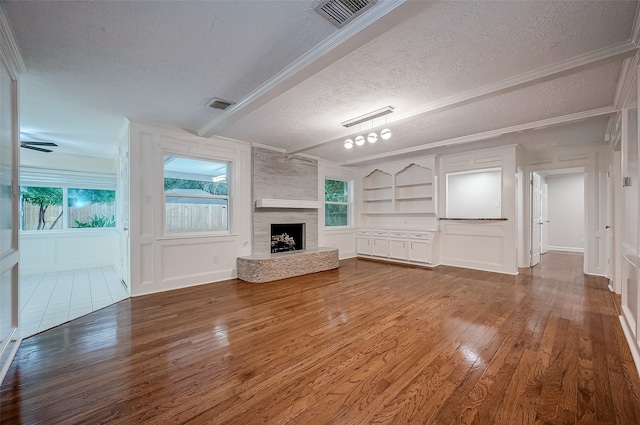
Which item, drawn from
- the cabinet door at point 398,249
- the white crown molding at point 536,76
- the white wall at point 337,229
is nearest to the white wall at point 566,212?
the cabinet door at point 398,249

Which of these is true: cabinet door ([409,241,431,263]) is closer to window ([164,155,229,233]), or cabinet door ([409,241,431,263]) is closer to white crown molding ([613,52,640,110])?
white crown molding ([613,52,640,110])

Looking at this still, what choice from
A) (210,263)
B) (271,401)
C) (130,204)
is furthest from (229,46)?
(210,263)

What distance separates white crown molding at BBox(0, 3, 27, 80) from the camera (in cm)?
194

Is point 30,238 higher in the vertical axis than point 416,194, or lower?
lower

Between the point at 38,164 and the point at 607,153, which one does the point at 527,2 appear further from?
the point at 38,164

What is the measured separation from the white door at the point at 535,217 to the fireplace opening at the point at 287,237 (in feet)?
16.7

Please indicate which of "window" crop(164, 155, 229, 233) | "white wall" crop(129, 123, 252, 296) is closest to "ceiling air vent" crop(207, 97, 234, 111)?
"white wall" crop(129, 123, 252, 296)

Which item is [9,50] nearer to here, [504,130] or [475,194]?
[504,130]

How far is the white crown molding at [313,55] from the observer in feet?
5.82

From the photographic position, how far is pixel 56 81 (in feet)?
9.40

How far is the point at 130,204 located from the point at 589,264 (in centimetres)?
802

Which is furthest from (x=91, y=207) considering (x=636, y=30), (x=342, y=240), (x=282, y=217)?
(x=636, y=30)

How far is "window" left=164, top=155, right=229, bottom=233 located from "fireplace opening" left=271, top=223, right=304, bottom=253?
1.08 m

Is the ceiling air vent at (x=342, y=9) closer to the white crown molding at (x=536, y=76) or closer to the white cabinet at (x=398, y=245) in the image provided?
the white crown molding at (x=536, y=76)
